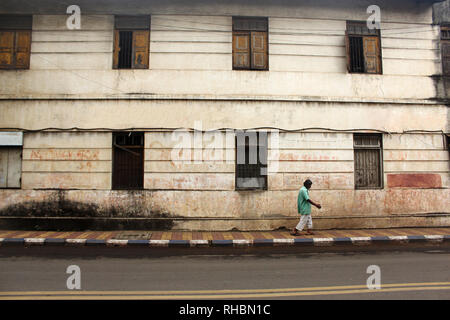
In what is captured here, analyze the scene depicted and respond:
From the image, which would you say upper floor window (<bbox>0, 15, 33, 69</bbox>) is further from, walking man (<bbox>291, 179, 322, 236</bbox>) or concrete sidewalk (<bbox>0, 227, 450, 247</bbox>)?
walking man (<bbox>291, 179, 322, 236</bbox>)

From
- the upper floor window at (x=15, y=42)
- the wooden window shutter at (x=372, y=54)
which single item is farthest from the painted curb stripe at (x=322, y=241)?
the upper floor window at (x=15, y=42)

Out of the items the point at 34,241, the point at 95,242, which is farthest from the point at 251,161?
the point at 34,241

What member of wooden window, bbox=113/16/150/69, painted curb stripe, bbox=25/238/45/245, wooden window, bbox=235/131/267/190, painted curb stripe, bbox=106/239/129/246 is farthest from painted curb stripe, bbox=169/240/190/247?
wooden window, bbox=113/16/150/69

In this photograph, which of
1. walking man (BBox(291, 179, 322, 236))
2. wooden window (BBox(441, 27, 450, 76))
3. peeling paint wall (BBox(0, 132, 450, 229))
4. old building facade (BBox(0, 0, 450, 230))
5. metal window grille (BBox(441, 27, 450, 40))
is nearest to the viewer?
walking man (BBox(291, 179, 322, 236))

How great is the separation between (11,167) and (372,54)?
1273 centimetres

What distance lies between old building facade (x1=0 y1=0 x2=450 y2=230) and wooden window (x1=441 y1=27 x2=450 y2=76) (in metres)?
0.27

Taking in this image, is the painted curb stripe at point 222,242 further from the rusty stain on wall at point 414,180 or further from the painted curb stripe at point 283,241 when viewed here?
the rusty stain on wall at point 414,180

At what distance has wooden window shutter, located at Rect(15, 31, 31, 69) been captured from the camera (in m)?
9.95

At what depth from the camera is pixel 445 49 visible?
35.2 ft

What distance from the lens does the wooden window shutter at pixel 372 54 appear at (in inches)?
410

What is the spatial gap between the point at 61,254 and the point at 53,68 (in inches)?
246

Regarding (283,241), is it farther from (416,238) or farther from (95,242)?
(95,242)

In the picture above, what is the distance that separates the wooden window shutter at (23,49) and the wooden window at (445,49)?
46.9 feet
